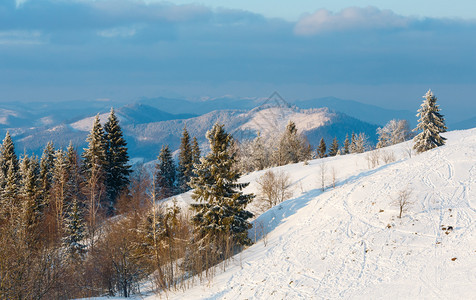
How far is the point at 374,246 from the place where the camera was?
1773 centimetres

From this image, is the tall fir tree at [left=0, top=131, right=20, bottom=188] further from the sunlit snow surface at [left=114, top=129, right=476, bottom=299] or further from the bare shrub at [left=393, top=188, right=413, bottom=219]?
the bare shrub at [left=393, top=188, right=413, bottom=219]

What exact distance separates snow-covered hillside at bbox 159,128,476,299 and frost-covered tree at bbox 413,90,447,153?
13941 mm

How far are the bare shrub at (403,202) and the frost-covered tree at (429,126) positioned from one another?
23.2 meters

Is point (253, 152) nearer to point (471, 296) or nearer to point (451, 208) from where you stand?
point (451, 208)

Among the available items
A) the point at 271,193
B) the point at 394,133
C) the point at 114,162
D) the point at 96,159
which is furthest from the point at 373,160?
the point at 394,133

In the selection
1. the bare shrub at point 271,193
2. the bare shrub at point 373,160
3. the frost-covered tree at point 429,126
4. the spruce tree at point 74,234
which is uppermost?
the frost-covered tree at point 429,126

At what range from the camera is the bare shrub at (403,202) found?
771 inches

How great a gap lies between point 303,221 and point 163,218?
1062 cm

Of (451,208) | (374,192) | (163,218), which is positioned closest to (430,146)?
(374,192)

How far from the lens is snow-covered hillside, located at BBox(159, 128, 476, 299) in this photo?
14.5 meters

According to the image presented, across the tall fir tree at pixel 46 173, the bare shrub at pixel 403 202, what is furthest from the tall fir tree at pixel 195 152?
the bare shrub at pixel 403 202

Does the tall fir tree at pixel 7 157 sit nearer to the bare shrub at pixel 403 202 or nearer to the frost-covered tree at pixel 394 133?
the bare shrub at pixel 403 202

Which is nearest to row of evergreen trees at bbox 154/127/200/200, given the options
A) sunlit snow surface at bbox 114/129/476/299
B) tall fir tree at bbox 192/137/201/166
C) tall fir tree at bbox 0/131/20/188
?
tall fir tree at bbox 192/137/201/166

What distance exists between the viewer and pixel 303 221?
2411 cm
